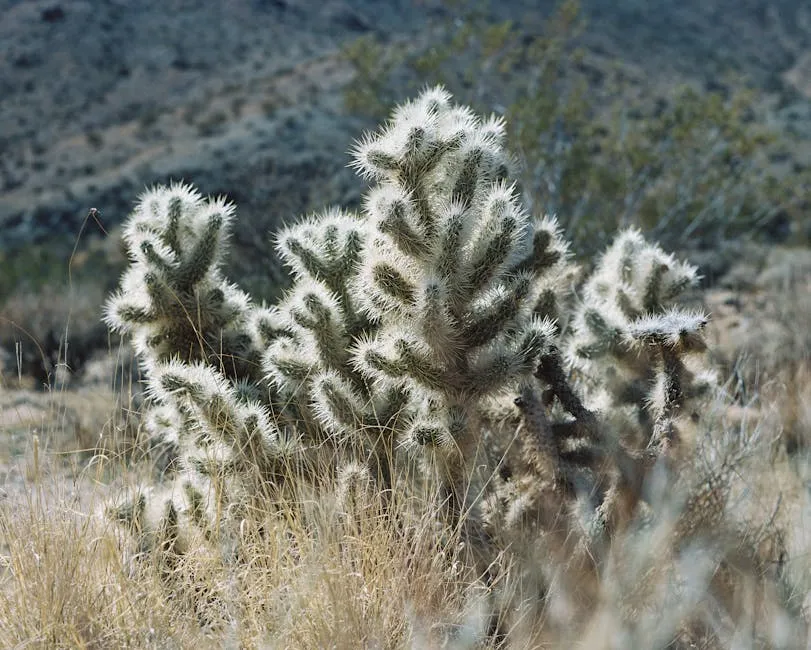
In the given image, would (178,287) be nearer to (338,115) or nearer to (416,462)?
(416,462)

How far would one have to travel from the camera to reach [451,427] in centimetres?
366

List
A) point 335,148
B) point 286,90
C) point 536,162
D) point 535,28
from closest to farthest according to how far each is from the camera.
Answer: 1. point 536,162
2. point 335,148
3. point 286,90
4. point 535,28

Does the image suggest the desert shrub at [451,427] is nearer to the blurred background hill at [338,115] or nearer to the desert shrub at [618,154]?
the blurred background hill at [338,115]

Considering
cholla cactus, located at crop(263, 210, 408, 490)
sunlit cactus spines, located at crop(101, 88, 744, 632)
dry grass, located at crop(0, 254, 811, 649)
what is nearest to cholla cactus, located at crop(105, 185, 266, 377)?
sunlit cactus spines, located at crop(101, 88, 744, 632)

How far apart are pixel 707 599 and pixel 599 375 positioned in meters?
1.28

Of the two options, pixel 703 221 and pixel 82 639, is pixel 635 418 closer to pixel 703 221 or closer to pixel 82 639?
pixel 82 639

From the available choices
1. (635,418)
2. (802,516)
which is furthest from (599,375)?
(802,516)

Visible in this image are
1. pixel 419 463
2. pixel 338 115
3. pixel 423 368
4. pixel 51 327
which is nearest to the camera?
pixel 423 368

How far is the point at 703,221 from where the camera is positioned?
43.3 ft

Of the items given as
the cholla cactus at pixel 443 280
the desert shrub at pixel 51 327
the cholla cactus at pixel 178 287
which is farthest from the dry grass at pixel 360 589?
the desert shrub at pixel 51 327

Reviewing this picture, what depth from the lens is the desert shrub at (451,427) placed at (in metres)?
3.41

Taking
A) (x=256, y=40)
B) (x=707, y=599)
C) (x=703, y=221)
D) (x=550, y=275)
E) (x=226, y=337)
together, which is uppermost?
(x=550, y=275)

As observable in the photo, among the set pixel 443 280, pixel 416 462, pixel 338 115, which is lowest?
pixel 338 115

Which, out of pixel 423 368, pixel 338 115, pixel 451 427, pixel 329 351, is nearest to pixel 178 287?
pixel 329 351
